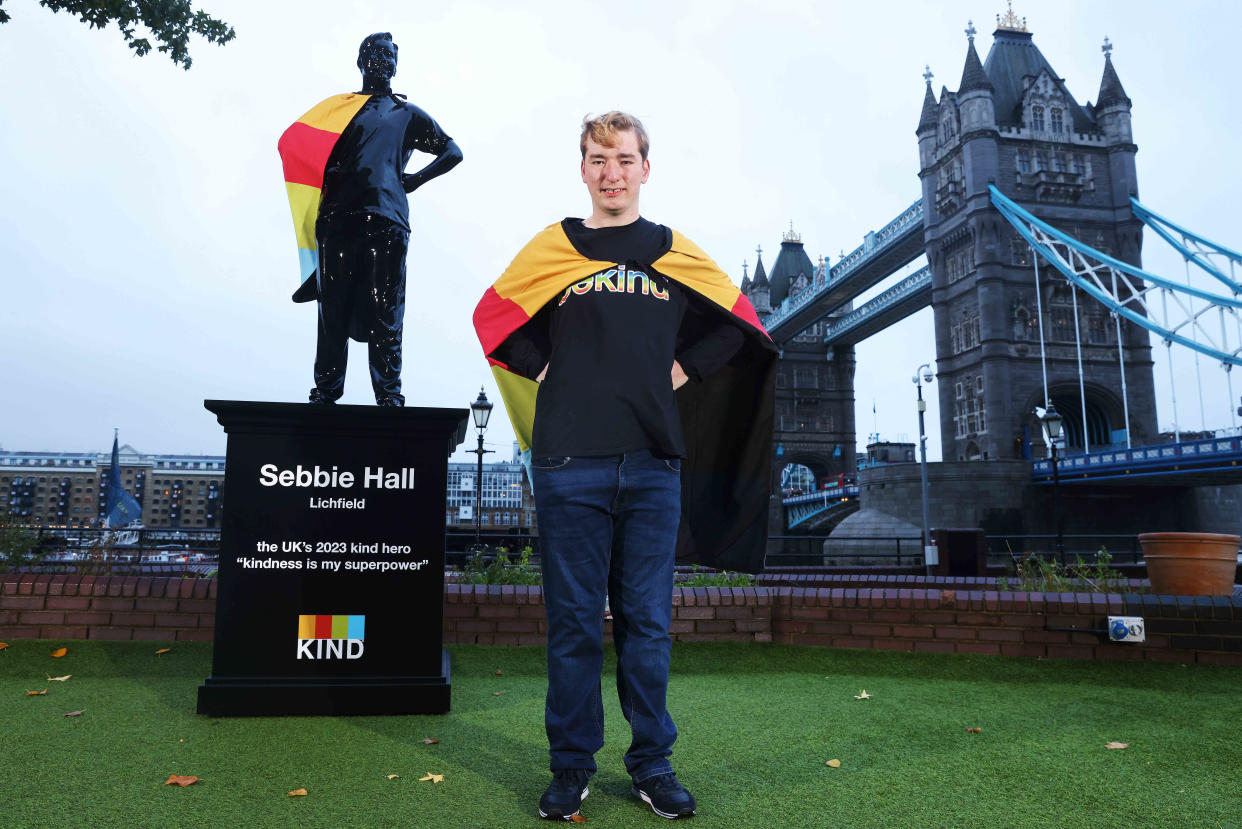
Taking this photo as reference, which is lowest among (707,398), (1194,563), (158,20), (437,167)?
(1194,563)

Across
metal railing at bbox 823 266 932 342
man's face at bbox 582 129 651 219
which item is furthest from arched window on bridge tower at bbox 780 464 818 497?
man's face at bbox 582 129 651 219

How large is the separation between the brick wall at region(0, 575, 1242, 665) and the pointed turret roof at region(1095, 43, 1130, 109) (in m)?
54.3

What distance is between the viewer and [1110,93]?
49000 millimetres

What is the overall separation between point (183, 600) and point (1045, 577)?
20.9 ft

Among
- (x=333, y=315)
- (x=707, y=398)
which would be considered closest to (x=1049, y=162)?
(x=333, y=315)

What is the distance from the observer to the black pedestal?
3.57m

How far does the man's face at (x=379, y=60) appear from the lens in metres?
4.76

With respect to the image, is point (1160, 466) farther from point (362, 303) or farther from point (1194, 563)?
point (362, 303)

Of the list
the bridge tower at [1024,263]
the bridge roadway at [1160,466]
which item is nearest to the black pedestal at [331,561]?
the bridge roadway at [1160,466]

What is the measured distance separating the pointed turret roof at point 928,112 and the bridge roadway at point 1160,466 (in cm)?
2429

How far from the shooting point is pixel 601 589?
8.51 feet

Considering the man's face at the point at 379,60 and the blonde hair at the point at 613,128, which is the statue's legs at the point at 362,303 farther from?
the blonde hair at the point at 613,128

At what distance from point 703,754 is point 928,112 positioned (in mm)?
57114

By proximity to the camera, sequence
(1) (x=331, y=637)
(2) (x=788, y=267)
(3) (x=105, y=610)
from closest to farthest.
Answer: (1) (x=331, y=637), (3) (x=105, y=610), (2) (x=788, y=267)
